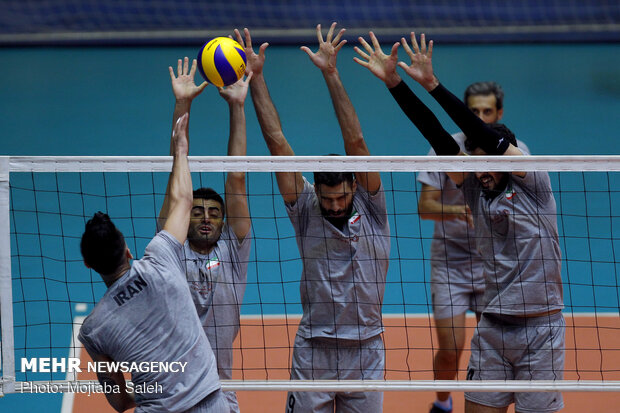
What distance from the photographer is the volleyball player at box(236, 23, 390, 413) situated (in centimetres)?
460

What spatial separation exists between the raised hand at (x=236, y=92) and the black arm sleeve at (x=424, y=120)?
90 centimetres

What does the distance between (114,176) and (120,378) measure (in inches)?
270

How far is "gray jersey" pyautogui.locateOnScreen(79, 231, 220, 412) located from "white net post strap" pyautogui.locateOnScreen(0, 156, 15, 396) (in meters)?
0.95

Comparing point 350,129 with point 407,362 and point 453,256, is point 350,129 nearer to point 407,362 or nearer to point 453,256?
point 453,256

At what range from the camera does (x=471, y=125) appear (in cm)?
438

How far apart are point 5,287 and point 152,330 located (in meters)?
1.23

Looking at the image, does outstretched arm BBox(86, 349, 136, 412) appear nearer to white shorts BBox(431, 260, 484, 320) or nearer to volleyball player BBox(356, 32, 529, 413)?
volleyball player BBox(356, 32, 529, 413)

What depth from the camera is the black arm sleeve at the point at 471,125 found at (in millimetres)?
4348

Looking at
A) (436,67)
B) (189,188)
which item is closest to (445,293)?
(189,188)

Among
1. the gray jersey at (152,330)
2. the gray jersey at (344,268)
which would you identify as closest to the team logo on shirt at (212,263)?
the gray jersey at (344,268)

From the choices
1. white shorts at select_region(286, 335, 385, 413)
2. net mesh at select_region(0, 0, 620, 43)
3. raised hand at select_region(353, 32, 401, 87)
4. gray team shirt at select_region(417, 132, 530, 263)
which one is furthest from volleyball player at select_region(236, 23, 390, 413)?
net mesh at select_region(0, 0, 620, 43)

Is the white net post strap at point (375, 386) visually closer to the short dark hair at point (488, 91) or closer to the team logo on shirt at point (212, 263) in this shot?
the team logo on shirt at point (212, 263)

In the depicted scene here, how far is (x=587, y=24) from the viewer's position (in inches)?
571

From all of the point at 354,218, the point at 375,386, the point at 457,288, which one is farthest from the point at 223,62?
the point at 457,288
